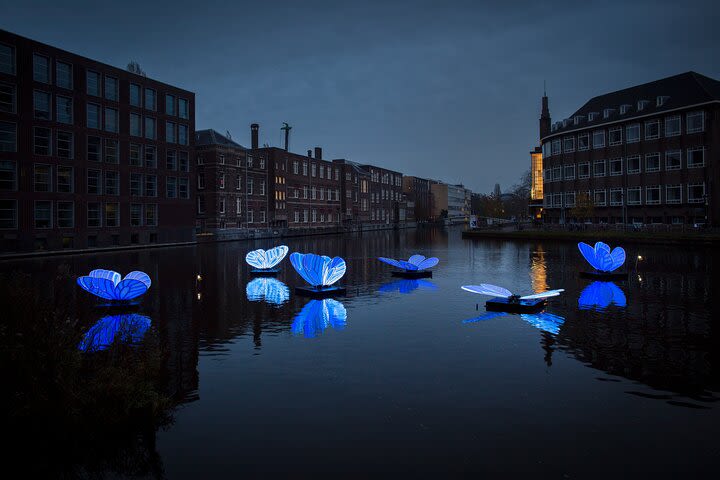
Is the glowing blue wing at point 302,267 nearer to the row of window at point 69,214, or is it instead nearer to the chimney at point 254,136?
the row of window at point 69,214

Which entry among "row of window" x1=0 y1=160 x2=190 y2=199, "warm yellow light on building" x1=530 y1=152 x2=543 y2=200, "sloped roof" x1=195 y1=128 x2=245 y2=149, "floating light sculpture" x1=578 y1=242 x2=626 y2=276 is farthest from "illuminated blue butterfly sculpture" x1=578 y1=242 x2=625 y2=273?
"warm yellow light on building" x1=530 y1=152 x2=543 y2=200

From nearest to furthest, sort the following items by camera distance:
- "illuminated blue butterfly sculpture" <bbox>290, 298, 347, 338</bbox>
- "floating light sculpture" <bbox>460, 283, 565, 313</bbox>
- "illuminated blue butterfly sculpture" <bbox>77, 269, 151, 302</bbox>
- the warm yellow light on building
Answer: "illuminated blue butterfly sculpture" <bbox>290, 298, 347, 338</bbox>
"illuminated blue butterfly sculpture" <bbox>77, 269, 151, 302</bbox>
"floating light sculpture" <bbox>460, 283, 565, 313</bbox>
the warm yellow light on building

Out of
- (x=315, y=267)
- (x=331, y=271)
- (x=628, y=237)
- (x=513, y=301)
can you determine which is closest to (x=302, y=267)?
(x=315, y=267)

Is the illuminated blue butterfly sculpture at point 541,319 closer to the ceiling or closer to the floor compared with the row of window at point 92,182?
closer to the floor

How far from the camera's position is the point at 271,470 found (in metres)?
8.09

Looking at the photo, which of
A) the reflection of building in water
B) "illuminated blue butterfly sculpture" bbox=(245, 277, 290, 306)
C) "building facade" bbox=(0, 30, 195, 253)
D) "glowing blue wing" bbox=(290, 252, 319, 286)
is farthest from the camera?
"building facade" bbox=(0, 30, 195, 253)

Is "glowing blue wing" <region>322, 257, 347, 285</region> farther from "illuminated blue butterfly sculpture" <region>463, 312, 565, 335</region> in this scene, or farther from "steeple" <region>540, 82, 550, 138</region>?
"steeple" <region>540, 82, 550, 138</region>

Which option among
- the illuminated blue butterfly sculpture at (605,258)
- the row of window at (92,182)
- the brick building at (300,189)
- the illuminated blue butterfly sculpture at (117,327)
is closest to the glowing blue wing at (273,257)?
the illuminated blue butterfly sculpture at (117,327)

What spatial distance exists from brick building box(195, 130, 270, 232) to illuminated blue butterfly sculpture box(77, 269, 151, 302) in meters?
63.9

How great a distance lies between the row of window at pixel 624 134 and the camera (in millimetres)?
71250

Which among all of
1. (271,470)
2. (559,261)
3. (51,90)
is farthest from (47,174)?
(271,470)

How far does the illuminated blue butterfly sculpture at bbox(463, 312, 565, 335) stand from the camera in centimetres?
1769

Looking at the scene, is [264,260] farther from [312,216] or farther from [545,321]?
[312,216]

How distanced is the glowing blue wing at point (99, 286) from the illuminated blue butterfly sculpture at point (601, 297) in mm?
18878
